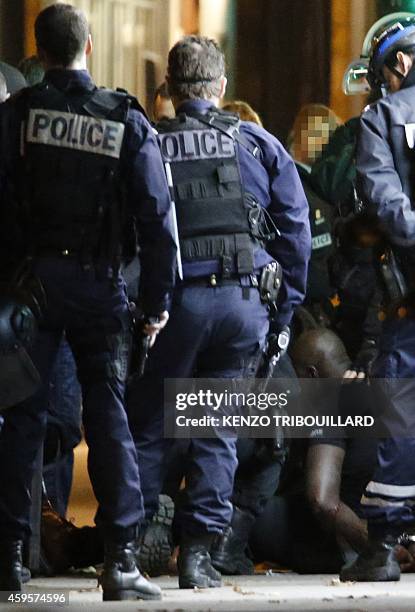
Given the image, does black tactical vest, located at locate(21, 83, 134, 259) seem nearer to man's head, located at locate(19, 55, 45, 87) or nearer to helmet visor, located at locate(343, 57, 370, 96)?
man's head, located at locate(19, 55, 45, 87)

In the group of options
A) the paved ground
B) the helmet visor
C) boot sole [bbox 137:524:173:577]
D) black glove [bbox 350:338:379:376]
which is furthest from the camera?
the helmet visor

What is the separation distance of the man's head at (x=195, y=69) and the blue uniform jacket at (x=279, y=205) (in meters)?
0.04

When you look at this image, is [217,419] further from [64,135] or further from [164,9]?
[164,9]

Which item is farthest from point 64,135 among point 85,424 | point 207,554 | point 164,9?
point 164,9

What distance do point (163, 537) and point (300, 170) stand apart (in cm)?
194

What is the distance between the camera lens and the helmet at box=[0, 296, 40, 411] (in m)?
5.43

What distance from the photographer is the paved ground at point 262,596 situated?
532cm

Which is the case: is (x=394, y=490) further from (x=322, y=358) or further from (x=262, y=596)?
(x=322, y=358)

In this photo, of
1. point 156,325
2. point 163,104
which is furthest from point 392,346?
point 163,104

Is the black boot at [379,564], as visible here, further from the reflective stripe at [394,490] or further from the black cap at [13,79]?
the black cap at [13,79]

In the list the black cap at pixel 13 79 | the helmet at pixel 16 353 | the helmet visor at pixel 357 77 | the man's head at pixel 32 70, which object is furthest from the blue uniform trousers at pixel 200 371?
the helmet visor at pixel 357 77

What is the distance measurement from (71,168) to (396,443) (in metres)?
1.52

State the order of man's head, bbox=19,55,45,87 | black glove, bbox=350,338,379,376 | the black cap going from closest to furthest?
1. black glove, bbox=350,338,379,376
2. the black cap
3. man's head, bbox=19,55,45,87

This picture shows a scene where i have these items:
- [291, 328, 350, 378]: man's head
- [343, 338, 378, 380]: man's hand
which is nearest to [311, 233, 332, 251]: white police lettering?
[291, 328, 350, 378]: man's head
